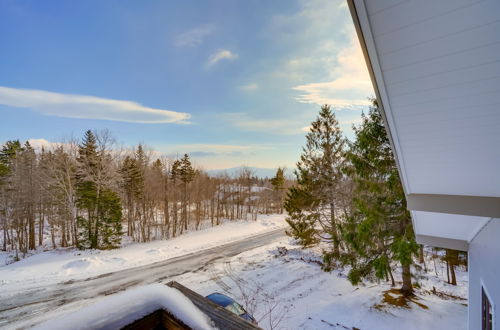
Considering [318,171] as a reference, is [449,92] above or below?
above

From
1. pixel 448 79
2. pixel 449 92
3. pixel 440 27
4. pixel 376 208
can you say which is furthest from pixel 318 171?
pixel 440 27

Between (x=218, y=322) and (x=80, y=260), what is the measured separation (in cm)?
1486

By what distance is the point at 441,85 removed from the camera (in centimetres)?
140

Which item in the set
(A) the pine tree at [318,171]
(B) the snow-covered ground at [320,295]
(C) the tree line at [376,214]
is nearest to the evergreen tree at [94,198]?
(B) the snow-covered ground at [320,295]

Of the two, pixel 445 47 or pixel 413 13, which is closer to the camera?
pixel 413 13

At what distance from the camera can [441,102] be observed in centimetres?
153

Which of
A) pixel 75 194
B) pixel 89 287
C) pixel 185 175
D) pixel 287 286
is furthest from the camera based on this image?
pixel 185 175

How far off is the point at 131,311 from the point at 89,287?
1162cm

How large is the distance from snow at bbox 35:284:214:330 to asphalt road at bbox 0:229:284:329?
30.3 feet

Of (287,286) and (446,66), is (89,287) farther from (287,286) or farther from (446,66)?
(446,66)

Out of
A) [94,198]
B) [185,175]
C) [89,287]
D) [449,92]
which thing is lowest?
[89,287]

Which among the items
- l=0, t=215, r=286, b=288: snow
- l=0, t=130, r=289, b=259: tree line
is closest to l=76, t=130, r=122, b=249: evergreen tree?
l=0, t=130, r=289, b=259: tree line

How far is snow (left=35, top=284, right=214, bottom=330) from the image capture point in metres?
0.54

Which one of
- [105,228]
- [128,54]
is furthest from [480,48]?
[105,228]
